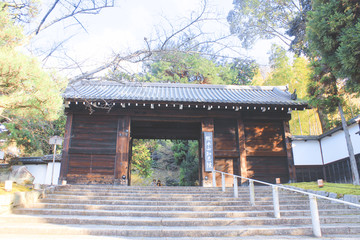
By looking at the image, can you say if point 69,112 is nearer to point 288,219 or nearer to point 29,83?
point 29,83

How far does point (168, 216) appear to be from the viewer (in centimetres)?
534

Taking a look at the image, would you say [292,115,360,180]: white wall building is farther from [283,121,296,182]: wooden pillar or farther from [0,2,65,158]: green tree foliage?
[0,2,65,158]: green tree foliage

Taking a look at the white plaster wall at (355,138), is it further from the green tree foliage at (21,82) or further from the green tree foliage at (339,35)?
the green tree foliage at (21,82)

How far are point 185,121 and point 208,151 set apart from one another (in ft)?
5.45

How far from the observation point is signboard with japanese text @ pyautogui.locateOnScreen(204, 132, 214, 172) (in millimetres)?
9742

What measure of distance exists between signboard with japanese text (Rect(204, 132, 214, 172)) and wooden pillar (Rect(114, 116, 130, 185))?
3.19 metres

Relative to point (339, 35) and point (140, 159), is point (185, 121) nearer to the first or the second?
point (339, 35)

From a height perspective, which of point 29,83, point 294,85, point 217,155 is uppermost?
point 294,85

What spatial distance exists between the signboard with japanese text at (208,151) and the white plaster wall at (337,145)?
17.6ft

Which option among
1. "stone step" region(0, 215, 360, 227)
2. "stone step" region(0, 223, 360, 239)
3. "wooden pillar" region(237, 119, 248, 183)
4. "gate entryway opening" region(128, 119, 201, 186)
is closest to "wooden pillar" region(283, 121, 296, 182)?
"wooden pillar" region(237, 119, 248, 183)

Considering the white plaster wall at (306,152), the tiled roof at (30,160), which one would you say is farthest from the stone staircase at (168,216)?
the tiled roof at (30,160)

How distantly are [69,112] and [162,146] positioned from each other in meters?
17.6

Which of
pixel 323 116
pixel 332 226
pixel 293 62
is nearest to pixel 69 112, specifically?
pixel 332 226

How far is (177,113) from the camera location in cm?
1050
